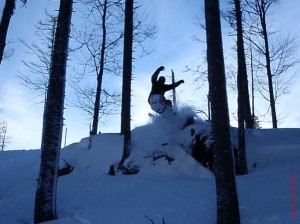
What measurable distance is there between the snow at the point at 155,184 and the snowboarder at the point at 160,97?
452mm

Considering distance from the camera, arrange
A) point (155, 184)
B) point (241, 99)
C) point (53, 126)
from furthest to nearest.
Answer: point (241, 99) < point (155, 184) < point (53, 126)

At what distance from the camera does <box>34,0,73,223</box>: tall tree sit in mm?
6725

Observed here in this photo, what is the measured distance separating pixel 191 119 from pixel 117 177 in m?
3.17

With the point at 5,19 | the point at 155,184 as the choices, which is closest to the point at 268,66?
the point at 155,184

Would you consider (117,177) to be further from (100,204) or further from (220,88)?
(220,88)

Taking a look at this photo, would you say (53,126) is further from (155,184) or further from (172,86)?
(172,86)

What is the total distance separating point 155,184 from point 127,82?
407 centimetres

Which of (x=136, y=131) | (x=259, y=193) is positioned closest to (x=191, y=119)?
(x=136, y=131)

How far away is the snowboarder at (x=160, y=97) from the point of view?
37.5 feet

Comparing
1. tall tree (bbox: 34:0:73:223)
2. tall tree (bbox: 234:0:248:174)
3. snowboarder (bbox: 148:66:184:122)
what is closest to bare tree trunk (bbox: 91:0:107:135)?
snowboarder (bbox: 148:66:184:122)

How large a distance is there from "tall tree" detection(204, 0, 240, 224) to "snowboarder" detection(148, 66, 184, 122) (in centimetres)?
483

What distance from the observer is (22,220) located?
22.4 feet

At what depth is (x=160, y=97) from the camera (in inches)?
452

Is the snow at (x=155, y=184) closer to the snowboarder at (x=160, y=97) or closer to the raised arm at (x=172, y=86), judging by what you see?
the snowboarder at (x=160, y=97)
